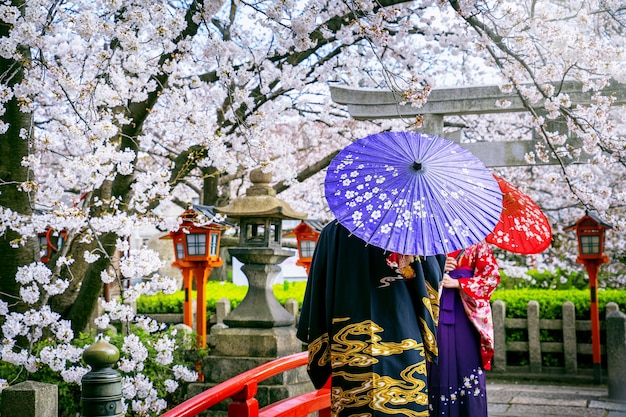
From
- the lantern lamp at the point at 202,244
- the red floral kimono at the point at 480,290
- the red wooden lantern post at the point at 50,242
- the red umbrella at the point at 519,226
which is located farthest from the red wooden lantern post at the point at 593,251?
the red wooden lantern post at the point at 50,242

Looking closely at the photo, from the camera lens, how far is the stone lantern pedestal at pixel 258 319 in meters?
5.97

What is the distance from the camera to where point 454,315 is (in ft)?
12.7

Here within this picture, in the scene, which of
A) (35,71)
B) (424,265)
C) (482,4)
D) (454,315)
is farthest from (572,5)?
(35,71)

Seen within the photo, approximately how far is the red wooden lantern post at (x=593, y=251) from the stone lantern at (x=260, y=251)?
5.53 metres

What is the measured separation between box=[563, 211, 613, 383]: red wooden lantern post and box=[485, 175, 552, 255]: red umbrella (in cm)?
641

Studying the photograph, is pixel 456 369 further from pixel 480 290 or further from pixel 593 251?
pixel 593 251

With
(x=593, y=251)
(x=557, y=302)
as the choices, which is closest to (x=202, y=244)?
(x=593, y=251)

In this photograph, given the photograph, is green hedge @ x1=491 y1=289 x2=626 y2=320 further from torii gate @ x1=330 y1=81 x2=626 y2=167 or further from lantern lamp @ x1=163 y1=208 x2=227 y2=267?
lantern lamp @ x1=163 y1=208 x2=227 y2=267

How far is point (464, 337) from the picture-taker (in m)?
3.79

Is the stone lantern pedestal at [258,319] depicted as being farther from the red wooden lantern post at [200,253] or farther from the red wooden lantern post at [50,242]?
the red wooden lantern post at [50,242]

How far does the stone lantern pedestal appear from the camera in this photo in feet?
19.6

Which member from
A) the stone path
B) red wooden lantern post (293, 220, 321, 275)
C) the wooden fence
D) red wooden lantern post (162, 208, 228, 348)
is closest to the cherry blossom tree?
red wooden lantern post (162, 208, 228, 348)

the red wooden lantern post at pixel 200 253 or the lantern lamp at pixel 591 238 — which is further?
the lantern lamp at pixel 591 238

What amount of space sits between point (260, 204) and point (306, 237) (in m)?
4.16
